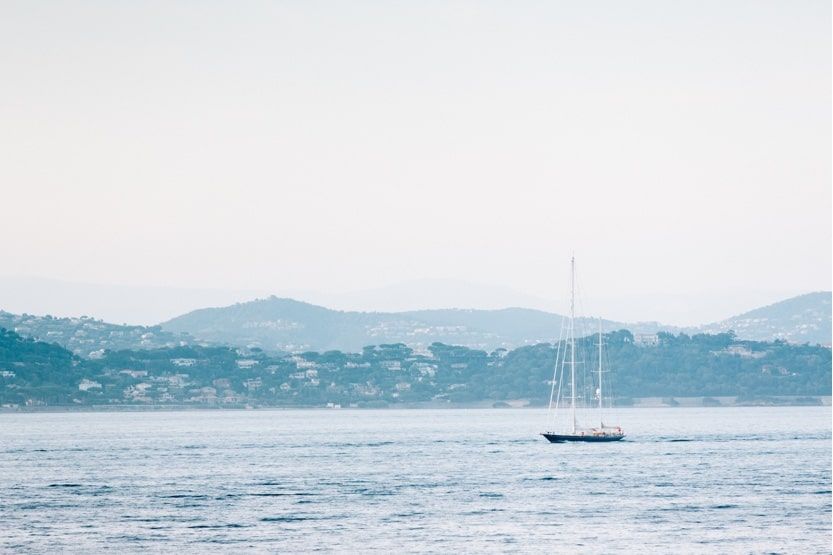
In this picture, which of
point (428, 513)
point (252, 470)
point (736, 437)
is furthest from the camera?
point (736, 437)

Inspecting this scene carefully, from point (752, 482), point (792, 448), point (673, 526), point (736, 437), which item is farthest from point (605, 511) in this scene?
point (736, 437)

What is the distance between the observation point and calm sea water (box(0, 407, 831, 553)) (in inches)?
2613

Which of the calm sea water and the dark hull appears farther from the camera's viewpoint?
the dark hull

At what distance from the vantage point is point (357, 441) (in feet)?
547

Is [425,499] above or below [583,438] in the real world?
below

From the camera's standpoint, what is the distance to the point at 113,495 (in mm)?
89750

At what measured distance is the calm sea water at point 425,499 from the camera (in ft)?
218

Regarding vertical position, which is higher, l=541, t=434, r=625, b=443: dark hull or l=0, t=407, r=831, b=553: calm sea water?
l=541, t=434, r=625, b=443: dark hull

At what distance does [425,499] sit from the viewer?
84812 mm

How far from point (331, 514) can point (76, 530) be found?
12.9 m

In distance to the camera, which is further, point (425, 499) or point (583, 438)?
point (583, 438)

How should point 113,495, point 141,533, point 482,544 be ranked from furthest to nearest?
point 113,495 → point 141,533 → point 482,544

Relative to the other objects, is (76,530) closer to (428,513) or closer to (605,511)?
(428,513)

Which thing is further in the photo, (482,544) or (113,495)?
(113,495)
